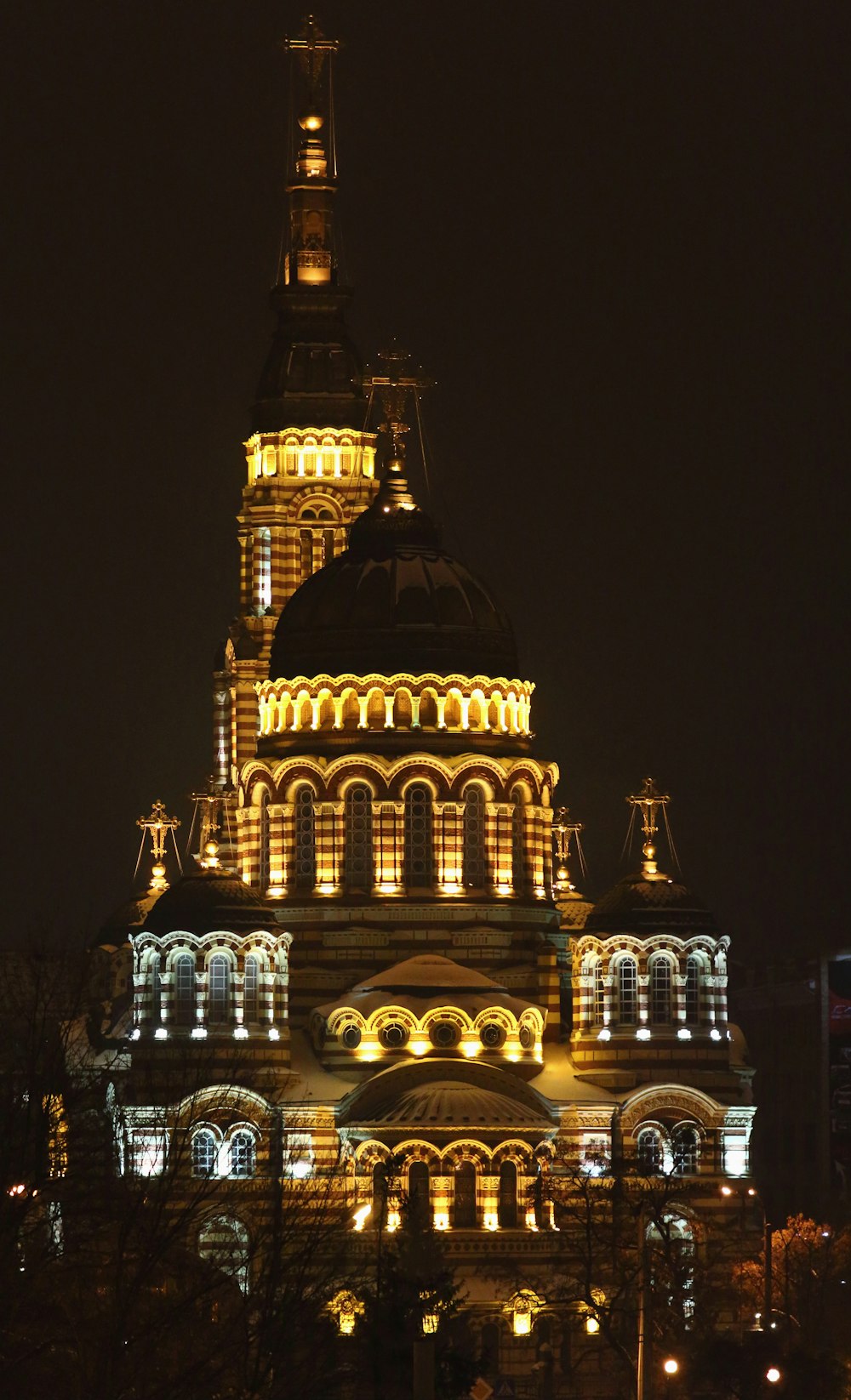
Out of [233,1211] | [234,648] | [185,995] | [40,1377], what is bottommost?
[40,1377]

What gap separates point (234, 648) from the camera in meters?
108

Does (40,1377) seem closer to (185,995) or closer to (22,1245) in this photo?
(22,1245)

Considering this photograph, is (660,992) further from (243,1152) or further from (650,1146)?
(243,1152)

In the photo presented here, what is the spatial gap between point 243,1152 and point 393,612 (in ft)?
46.9

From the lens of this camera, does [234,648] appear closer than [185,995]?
No

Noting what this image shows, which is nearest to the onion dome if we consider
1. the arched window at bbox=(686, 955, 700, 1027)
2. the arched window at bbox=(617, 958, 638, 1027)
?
the arched window at bbox=(617, 958, 638, 1027)

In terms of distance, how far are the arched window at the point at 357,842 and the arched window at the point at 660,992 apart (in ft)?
23.5

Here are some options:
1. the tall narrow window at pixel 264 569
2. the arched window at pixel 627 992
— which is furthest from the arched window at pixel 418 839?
the tall narrow window at pixel 264 569

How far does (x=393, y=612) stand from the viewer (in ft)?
335

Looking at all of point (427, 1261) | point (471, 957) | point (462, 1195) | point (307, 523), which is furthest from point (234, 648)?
point (427, 1261)

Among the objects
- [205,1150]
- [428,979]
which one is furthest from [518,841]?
[205,1150]

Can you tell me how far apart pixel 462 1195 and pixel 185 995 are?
7.84 metres

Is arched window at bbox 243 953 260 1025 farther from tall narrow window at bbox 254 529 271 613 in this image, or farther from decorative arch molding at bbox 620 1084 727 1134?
tall narrow window at bbox 254 529 271 613

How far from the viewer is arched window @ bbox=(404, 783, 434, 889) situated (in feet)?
331
